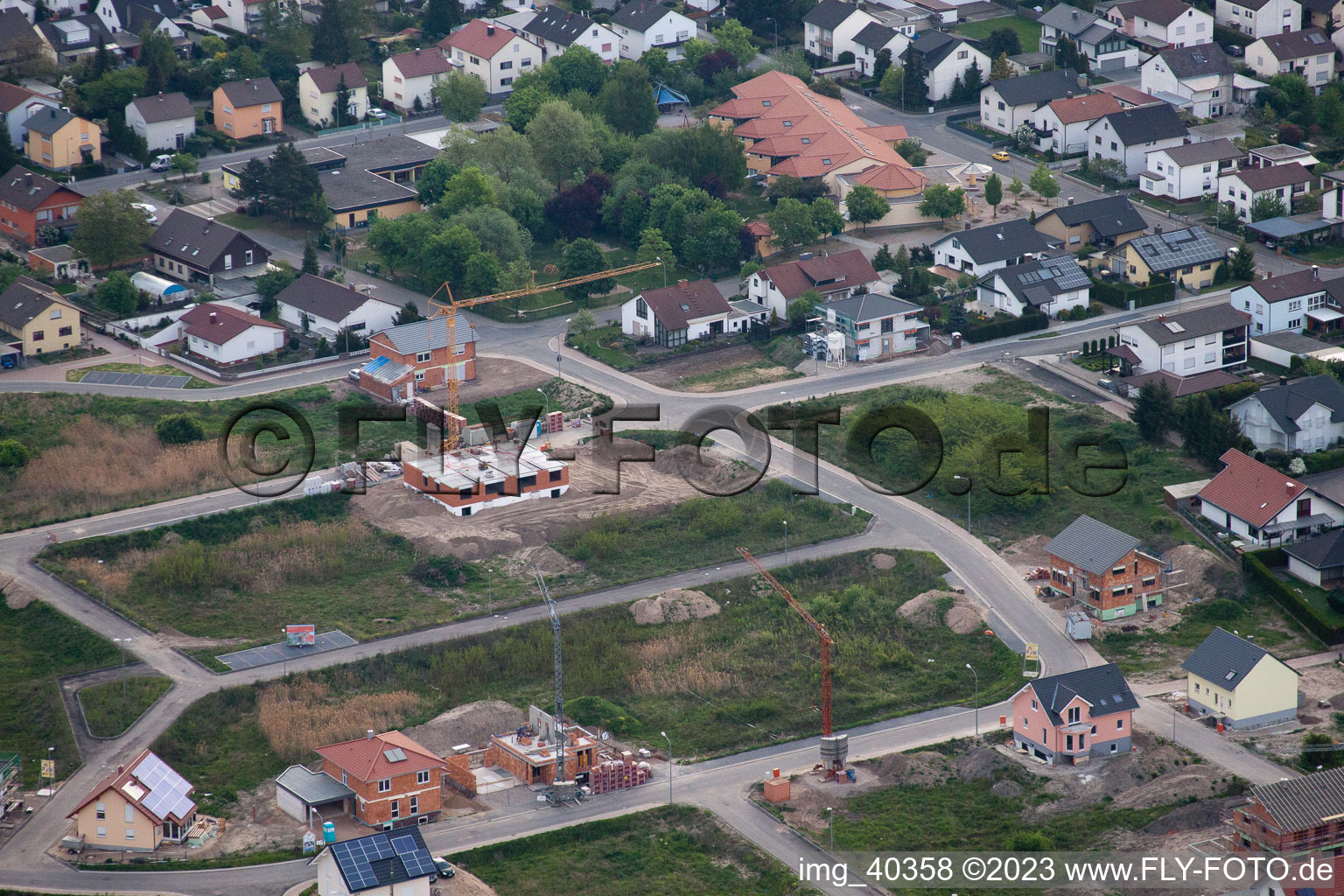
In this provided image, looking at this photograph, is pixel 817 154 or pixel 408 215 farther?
pixel 817 154

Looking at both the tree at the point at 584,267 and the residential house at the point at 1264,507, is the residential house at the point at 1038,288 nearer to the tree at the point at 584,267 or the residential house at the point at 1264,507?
the tree at the point at 584,267

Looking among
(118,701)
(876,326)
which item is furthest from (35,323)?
(876,326)

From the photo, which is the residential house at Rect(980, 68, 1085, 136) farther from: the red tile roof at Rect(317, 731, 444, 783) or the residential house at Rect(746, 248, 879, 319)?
the red tile roof at Rect(317, 731, 444, 783)

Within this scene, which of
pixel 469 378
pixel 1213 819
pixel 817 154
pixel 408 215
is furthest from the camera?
pixel 817 154

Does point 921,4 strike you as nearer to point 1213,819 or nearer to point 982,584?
point 982,584

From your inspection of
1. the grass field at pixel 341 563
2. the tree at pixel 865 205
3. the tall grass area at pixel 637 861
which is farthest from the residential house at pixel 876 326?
the tall grass area at pixel 637 861

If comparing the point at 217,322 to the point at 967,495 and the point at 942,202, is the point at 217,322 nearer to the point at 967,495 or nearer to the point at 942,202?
the point at 967,495

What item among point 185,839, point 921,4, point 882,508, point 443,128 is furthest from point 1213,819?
point 921,4
